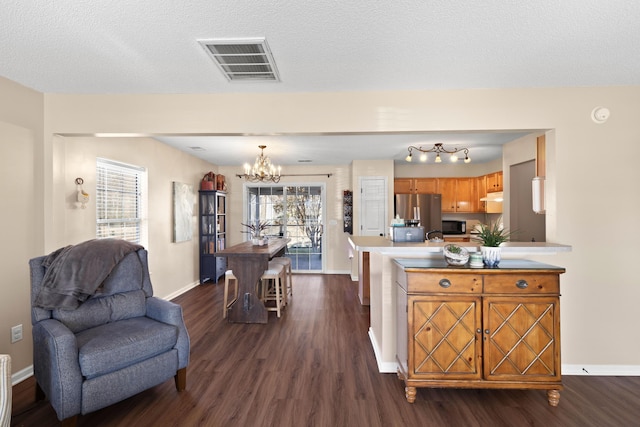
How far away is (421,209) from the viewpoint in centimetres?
611

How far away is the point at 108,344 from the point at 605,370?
12.2 feet

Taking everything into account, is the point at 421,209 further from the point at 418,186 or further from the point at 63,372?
the point at 63,372

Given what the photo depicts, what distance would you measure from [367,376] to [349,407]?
45 centimetres

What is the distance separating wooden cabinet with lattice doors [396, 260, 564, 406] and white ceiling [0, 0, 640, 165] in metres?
1.45

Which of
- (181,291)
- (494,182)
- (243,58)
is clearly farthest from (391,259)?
(494,182)

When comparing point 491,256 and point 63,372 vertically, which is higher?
point 491,256

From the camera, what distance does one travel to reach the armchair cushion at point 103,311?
2.23 metres

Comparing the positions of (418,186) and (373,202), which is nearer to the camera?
(373,202)

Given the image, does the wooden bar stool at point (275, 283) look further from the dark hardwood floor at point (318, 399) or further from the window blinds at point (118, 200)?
the window blinds at point (118, 200)

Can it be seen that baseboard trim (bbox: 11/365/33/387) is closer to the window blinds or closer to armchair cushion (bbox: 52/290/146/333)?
armchair cushion (bbox: 52/290/146/333)

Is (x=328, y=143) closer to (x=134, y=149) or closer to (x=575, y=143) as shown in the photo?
(x=134, y=149)

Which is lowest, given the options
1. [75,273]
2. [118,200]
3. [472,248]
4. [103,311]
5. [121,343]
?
[121,343]

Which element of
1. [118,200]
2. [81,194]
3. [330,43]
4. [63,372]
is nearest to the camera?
[63,372]

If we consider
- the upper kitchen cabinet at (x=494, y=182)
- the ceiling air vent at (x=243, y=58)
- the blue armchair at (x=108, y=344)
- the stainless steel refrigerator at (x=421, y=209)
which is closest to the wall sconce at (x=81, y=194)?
the blue armchair at (x=108, y=344)
